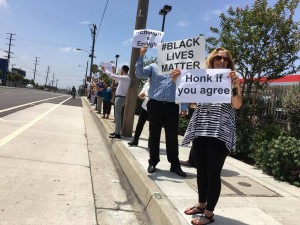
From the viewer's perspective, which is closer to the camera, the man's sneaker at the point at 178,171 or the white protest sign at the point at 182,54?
the white protest sign at the point at 182,54

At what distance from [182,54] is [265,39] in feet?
18.7

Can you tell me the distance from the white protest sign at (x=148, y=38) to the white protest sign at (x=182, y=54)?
1169 mm

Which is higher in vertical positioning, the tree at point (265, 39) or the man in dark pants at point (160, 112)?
the tree at point (265, 39)

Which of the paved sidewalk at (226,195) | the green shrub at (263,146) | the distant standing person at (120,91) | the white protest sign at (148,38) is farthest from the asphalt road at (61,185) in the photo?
the green shrub at (263,146)

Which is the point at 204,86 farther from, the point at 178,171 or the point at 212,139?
the point at 178,171

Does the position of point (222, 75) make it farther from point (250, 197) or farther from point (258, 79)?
point (258, 79)

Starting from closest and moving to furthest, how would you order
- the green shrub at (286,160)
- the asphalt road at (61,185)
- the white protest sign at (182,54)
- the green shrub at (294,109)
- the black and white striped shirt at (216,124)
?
1. the black and white striped shirt at (216,124)
2. the asphalt road at (61,185)
3. the white protest sign at (182,54)
4. the green shrub at (286,160)
5. the green shrub at (294,109)

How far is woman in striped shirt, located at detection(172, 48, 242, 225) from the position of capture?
4.09m

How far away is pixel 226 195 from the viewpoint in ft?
17.6

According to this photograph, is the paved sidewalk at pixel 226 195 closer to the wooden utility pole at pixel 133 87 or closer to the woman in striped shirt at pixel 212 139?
the woman in striped shirt at pixel 212 139

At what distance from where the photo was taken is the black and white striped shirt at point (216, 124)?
13.4ft

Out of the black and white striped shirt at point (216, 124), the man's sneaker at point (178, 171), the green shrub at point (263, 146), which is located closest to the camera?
the black and white striped shirt at point (216, 124)

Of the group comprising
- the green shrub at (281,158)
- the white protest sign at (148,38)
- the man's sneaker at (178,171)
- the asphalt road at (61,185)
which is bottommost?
the asphalt road at (61,185)

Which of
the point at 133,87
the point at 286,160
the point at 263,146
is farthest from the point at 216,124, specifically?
the point at 133,87
